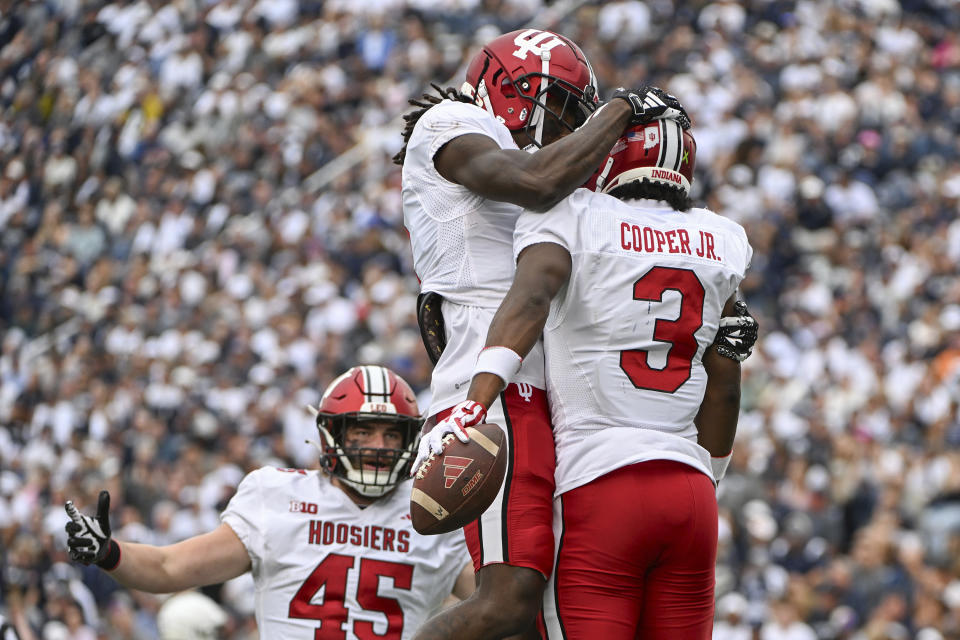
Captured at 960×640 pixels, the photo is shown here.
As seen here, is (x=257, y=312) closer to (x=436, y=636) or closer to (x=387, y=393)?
(x=387, y=393)

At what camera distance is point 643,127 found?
4.09m

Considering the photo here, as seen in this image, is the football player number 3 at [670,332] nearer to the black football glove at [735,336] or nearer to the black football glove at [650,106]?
the black football glove at [735,336]

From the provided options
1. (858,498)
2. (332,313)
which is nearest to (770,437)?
(858,498)

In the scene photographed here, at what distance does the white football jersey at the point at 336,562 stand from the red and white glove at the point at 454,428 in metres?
1.47

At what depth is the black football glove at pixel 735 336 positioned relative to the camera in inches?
162

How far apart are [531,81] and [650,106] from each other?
384mm

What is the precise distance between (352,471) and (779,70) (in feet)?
42.2

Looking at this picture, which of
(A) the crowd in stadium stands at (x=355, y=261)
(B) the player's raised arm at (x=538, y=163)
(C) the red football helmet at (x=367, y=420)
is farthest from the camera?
(A) the crowd in stadium stands at (x=355, y=261)

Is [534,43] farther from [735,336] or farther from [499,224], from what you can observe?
[735,336]

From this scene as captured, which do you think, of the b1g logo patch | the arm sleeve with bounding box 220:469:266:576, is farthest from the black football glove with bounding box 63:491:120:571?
the b1g logo patch

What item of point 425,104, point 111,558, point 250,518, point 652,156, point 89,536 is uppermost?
point 425,104

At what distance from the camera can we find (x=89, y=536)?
4.53 metres

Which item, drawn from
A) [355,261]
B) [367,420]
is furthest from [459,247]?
[355,261]

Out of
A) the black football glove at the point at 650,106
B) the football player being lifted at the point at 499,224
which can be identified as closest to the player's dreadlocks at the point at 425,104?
the football player being lifted at the point at 499,224
